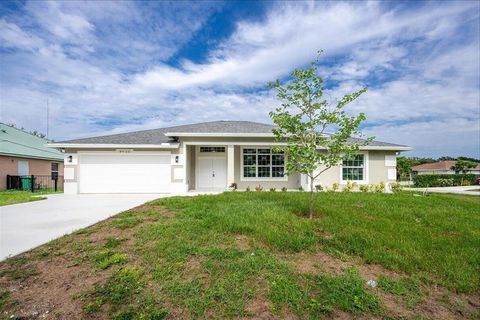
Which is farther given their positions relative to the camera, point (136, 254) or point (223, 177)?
point (223, 177)

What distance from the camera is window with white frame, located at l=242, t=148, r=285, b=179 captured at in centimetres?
1675

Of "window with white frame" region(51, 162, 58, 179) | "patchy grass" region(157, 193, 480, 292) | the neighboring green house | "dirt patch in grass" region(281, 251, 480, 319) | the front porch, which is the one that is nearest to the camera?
"dirt patch in grass" region(281, 251, 480, 319)

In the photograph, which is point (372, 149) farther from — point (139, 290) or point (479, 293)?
point (139, 290)

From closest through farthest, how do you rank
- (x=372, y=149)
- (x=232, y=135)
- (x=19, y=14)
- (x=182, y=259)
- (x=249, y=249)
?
(x=182, y=259) < (x=249, y=249) < (x=19, y=14) < (x=232, y=135) < (x=372, y=149)

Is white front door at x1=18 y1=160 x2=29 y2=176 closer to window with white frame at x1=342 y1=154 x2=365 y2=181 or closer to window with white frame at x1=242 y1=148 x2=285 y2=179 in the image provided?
window with white frame at x1=242 y1=148 x2=285 y2=179

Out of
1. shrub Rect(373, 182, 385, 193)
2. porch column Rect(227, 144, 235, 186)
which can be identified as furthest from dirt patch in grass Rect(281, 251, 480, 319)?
shrub Rect(373, 182, 385, 193)

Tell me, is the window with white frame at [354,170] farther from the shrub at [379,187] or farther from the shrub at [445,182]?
the shrub at [445,182]

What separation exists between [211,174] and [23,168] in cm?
1456

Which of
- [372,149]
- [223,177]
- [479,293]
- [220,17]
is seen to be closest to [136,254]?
[479,293]

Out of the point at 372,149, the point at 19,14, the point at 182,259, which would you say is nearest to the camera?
the point at 182,259

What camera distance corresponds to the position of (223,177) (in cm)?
1728

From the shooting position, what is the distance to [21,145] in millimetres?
20672

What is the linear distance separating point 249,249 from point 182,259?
1.23m

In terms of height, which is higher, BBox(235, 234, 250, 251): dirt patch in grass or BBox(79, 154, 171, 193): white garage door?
BBox(79, 154, 171, 193): white garage door
